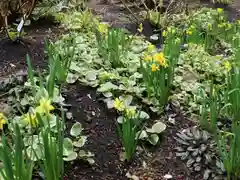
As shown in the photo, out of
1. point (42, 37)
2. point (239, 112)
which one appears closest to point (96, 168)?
point (239, 112)

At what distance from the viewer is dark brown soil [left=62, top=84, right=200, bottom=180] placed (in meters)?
2.14

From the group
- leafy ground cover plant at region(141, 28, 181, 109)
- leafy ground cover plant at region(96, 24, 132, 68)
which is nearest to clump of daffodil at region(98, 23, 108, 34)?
leafy ground cover plant at region(96, 24, 132, 68)

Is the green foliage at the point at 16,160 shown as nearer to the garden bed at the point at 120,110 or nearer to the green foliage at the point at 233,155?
the garden bed at the point at 120,110

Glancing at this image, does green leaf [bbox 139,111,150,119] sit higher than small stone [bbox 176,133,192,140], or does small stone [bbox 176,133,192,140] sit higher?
green leaf [bbox 139,111,150,119]

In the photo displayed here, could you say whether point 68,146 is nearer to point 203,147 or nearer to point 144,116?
point 144,116

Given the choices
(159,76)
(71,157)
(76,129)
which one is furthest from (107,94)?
(71,157)

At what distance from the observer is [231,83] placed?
244cm

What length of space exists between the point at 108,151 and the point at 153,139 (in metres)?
0.28

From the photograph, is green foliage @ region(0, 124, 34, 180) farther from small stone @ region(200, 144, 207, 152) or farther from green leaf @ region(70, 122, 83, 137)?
small stone @ region(200, 144, 207, 152)

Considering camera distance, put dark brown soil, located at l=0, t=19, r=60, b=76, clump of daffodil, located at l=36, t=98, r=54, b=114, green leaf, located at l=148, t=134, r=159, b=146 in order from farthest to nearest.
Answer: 1. dark brown soil, located at l=0, t=19, r=60, b=76
2. green leaf, located at l=148, t=134, r=159, b=146
3. clump of daffodil, located at l=36, t=98, r=54, b=114

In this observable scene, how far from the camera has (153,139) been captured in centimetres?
237

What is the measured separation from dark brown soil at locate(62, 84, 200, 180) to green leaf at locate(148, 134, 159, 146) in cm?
5

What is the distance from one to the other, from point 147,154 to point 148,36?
9.55 feet

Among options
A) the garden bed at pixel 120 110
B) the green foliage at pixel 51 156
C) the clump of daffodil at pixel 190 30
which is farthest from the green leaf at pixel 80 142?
the clump of daffodil at pixel 190 30
